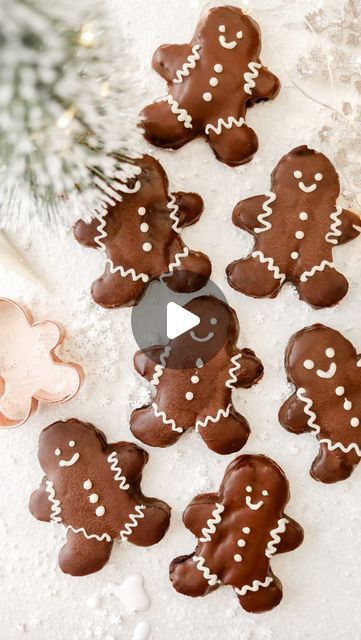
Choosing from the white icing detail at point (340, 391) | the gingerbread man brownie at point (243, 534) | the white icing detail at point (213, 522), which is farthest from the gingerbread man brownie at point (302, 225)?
the white icing detail at point (213, 522)

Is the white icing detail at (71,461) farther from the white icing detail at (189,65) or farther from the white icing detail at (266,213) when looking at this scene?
the white icing detail at (189,65)

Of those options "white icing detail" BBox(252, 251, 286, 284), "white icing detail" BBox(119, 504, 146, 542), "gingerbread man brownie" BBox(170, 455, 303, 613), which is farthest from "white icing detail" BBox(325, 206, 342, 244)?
"white icing detail" BBox(119, 504, 146, 542)

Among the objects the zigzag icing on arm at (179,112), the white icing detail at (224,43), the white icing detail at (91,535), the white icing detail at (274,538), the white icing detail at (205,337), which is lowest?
the white icing detail at (91,535)

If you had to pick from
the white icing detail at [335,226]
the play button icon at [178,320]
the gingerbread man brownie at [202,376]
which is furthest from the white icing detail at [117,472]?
the white icing detail at [335,226]

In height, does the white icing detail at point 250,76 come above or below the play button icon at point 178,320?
above

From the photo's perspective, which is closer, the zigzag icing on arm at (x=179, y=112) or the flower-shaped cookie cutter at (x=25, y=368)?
the zigzag icing on arm at (x=179, y=112)
